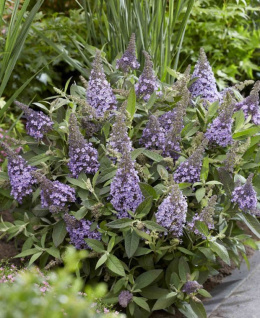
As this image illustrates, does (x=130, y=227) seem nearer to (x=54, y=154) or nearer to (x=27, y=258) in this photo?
(x=54, y=154)

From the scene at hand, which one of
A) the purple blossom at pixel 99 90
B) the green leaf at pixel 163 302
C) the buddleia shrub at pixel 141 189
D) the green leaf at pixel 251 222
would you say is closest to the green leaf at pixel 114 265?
the buddleia shrub at pixel 141 189

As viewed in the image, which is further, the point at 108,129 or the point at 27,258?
the point at 27,258

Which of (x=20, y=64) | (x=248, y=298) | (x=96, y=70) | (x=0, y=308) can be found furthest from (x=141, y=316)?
(x=20, y=64)

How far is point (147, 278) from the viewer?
2.89 m

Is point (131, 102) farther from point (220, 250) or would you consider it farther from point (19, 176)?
point (220, 250)

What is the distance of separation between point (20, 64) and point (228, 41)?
2.00 metres

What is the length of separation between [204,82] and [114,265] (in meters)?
1.30

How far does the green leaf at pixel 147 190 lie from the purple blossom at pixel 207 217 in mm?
227

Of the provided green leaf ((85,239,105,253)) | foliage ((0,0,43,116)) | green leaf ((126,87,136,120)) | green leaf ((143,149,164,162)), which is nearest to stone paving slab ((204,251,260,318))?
green leaf ((85,239,105,253))

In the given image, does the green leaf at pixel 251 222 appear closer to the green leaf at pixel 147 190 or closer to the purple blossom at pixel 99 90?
the green leaf at pixel 147 190

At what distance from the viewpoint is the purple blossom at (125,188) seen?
2736mm

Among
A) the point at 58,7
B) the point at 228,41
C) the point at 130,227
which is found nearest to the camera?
the point at 130,227

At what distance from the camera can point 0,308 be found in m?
1.22

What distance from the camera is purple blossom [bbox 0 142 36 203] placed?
3021 mm
